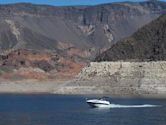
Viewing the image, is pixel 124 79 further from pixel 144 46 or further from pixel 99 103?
pixel 99 103

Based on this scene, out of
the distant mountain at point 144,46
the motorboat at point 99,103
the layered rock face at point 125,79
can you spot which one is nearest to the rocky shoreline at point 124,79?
the layered rock face at point 125,79

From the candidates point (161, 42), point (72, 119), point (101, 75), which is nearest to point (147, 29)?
point (161, 42)

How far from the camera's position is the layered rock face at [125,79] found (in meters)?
152

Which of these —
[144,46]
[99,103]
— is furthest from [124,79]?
[99,103]

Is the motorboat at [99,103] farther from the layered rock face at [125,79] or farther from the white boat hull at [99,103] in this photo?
the layered rock face at [125,79]

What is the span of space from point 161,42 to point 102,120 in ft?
259

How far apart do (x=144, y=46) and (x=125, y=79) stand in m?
14.3

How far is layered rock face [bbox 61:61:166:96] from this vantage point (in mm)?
151625

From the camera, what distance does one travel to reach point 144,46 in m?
167

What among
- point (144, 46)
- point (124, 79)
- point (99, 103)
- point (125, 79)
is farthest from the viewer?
point (144, 46)

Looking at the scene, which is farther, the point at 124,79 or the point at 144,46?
the point at 144,46

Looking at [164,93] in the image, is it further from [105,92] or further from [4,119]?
[4,119]

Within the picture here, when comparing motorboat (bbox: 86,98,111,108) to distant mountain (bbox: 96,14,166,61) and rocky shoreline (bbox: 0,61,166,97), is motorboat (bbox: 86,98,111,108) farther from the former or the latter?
distant mountain (bbox: 96,14,166,61)

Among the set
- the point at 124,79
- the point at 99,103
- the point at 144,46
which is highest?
the point at 144,46
